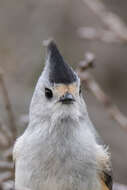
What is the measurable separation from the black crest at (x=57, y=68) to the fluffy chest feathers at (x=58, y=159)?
0.31m

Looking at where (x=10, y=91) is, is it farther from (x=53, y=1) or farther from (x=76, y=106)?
(x=76, y=106)

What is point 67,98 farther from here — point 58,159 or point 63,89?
point 58,159

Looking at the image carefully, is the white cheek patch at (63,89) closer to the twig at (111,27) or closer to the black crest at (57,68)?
the black crest at (57,68)

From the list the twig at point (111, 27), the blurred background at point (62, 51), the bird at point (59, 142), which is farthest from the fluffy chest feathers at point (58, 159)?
the blurred background at point (62, 51)

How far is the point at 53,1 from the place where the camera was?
714cm

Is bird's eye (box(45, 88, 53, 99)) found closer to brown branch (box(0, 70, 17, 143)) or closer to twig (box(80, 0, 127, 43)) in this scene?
brown branch (box(0, 70, 17, 143))

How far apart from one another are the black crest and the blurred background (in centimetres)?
282

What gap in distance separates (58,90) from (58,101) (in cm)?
7

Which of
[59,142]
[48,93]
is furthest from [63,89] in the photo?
[59,142]

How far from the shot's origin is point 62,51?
7371mm

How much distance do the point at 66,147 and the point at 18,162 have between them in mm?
375

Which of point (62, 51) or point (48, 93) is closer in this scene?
point (48, 93)

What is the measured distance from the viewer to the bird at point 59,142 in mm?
3688

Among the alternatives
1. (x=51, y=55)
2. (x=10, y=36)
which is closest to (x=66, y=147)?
(x=51, y=55)
